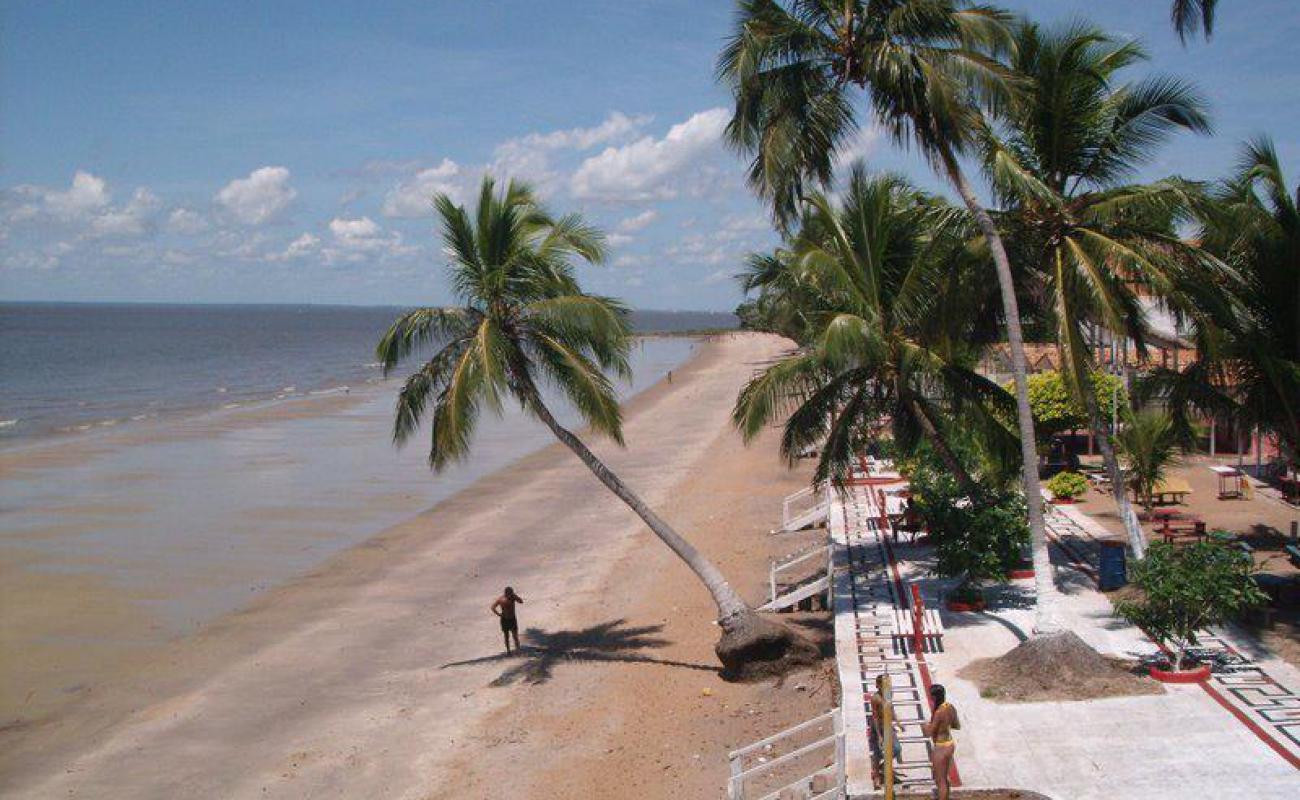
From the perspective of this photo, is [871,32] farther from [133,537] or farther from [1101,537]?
[133,537]

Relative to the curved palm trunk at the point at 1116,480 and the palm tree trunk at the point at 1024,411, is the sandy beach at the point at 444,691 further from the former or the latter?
the curved palm trunk at the point at 1116,480

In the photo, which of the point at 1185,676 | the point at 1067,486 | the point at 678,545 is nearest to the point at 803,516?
the point at 1067,486

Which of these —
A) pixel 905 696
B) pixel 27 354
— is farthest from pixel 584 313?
pixel 27 354

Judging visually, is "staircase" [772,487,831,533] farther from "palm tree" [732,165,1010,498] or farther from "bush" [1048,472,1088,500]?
"palm tree" [732,165,1010,498]

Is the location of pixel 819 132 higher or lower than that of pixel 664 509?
higher

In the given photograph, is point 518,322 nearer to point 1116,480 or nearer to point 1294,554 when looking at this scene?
point 1116,480

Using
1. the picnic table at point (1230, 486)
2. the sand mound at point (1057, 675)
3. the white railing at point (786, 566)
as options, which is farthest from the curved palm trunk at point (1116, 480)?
the picnic table at point (1230, 486)
